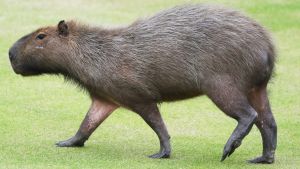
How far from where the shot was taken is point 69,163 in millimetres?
9305

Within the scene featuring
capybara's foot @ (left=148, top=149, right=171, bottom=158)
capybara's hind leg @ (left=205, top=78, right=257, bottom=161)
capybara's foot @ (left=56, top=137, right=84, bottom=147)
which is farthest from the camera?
capybara's foot @ (left=56, top=137, right=84, bottom=147)

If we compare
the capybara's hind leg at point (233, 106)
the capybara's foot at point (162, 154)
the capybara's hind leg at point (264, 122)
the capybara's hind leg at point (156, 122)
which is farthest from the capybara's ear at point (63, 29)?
the capybara's hind leg at point (264, 122)

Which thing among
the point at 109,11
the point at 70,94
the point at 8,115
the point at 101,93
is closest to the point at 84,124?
the point at 101,93

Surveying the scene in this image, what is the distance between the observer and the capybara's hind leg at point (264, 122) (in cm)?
990

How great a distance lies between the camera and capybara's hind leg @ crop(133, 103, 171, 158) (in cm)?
988

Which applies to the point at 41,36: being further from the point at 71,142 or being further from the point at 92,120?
the point at 71,142

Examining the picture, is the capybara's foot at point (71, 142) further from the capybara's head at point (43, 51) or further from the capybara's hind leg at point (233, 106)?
the capybara's hind leg at point (233, 106)

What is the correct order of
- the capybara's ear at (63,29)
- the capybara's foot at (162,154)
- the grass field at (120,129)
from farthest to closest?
the capybara's ear at (63,29), the capybara's foot at (162,154), the grass field at (120,129)

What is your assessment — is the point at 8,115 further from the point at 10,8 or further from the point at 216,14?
the point at 10,8

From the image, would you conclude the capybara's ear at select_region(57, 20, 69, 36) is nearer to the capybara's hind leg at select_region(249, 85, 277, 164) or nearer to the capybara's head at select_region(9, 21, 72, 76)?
the capybara's head at select_region(9, 21, 72, 76)

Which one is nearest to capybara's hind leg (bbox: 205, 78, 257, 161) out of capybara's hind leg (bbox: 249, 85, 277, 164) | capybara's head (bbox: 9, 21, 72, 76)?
capybara's hind leg (bbox: 249, 85, 277, 164)

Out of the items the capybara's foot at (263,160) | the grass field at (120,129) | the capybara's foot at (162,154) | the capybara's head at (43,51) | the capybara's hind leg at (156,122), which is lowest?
the grass field at (120,129)

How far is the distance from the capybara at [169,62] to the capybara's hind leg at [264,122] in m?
0.01

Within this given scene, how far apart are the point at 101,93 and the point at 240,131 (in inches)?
66.9
